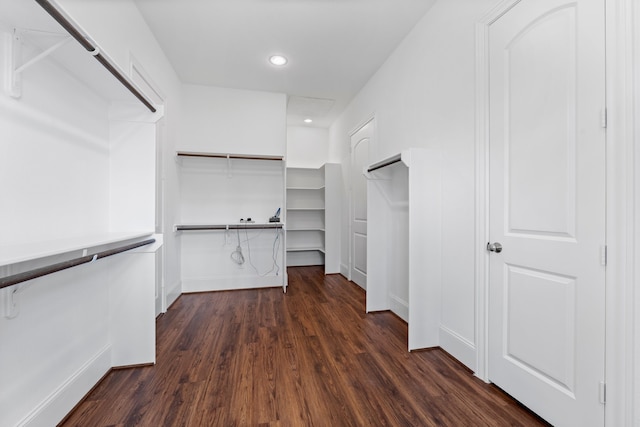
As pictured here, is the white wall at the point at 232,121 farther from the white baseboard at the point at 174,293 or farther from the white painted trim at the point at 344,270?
the white painted trim at the point at 344,270

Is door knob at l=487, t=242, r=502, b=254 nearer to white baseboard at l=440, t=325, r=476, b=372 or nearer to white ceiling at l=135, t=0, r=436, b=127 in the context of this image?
white baseboard at l=440, t=325, r=476, b=372

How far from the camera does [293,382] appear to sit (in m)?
1.69

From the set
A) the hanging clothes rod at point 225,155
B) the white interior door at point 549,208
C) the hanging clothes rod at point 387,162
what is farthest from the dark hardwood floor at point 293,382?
the hanging clothes rod at point 225,155

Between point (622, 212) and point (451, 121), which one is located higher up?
point (451, 121)

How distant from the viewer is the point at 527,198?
4.83 feet

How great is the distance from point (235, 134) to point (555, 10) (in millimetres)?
3310

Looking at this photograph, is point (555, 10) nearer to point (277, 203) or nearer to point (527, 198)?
point (527, 198)

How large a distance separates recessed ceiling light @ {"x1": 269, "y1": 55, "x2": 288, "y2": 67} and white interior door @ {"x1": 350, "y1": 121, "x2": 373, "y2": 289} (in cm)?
129

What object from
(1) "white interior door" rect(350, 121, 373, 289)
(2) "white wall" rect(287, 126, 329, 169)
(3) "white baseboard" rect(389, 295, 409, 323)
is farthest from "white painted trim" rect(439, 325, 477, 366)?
(2) "white wall" rect(287, 126, 329, 169)

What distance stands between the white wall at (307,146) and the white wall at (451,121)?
2.83 meters

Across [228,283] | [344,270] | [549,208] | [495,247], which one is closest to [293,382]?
[495,247]

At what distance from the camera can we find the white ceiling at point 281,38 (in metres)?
2.20

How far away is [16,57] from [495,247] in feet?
8.42

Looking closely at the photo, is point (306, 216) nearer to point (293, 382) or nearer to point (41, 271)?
point (293, 382)
